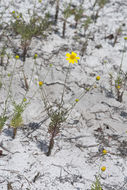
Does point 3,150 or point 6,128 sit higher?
point 6,128

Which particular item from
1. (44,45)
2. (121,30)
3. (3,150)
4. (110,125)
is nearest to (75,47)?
(44,45)

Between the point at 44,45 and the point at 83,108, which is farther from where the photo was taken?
the point at 44,45

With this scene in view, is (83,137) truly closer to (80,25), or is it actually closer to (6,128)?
(6,128)

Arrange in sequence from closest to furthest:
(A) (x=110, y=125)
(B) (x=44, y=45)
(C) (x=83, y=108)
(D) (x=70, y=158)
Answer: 1. (D) (x=70, y=158)
2. (A) (x=110, y=125)
3. (C) (x=83, y=108)
4. (B) (x=44, y=45)

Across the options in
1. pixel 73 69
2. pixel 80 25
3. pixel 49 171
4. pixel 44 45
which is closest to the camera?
pixel 49 171

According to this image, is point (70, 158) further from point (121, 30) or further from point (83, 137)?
point (121, 30)

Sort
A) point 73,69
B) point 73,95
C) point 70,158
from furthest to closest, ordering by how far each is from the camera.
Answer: point 73,69 < point 73,95 < point 70,158

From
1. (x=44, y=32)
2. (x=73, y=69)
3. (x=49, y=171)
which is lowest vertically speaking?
(x=49, y=171)

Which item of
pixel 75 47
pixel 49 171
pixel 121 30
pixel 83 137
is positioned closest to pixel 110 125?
pixel 83 137

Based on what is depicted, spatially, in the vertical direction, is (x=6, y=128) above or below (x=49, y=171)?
above
